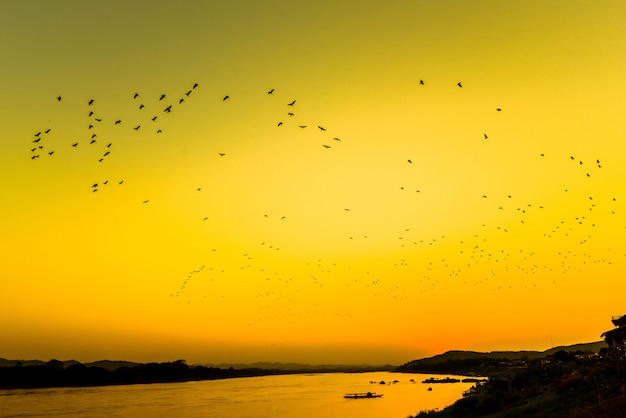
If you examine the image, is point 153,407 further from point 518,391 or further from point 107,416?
point 518,391

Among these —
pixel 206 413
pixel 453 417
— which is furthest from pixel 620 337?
pixel 206 413

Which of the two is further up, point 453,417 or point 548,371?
point 548,371

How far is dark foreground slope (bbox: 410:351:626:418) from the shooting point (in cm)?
3089

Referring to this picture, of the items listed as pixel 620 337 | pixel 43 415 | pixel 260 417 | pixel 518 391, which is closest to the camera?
pixel 518 391

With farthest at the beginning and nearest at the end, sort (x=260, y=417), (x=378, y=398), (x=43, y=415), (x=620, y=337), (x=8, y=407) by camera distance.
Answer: (x=378, y=398) < (x=8, y=407) < (x=43, y=415) < (x=260, y=417) < (x=620, y=337)

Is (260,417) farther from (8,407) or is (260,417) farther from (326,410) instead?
(8,407)

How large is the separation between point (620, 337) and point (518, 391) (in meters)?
29.8

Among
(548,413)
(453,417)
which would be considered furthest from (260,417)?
(548,413)

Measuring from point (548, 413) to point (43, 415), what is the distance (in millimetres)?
99807

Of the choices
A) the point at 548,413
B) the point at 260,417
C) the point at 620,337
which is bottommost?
the point at 260,417

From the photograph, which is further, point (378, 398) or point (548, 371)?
point (378, 398)

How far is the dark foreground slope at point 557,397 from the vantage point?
30889 millimetres

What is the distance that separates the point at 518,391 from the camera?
5431 cm

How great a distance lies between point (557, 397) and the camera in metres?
40.1
